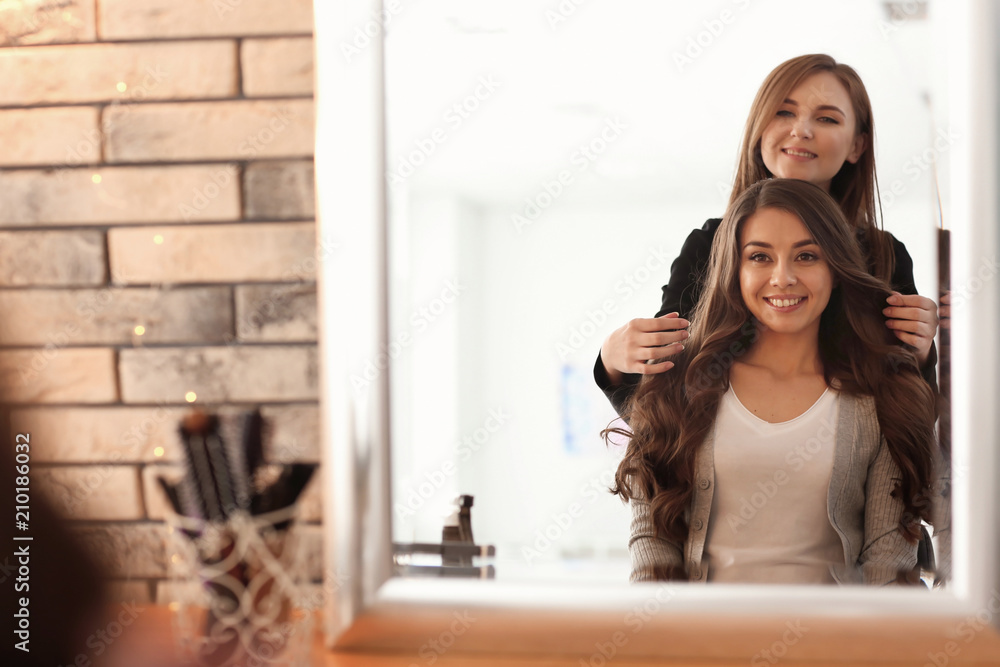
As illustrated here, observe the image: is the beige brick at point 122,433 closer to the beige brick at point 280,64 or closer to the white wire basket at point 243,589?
the white wire basket at point 243,589

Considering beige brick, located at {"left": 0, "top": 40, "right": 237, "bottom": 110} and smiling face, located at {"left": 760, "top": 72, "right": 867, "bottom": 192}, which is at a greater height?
beige brick, located at {"left": 0, "top": 40, "right": 237, "bottom": 110}

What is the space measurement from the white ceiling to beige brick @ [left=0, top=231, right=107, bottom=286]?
328 millimetres

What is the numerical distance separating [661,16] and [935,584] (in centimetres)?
56

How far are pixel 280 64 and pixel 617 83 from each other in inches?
12.9

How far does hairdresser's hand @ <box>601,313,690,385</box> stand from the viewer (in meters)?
0.70

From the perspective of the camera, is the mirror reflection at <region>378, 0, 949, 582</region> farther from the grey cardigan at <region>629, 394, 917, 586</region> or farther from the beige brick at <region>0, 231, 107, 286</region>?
the beige brick at <region>0, 231, 107, 286</region>

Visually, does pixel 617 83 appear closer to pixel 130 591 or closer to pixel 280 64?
pixel 280 64

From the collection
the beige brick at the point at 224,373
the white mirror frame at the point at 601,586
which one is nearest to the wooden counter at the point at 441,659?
the white mirror frame at the point at 601,586

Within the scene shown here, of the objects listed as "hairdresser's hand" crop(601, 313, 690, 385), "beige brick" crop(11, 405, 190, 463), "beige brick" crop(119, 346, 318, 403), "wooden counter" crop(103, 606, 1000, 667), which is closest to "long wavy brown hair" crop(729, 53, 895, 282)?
"hairdresser's hand" crop(601, 313, 690, 385)

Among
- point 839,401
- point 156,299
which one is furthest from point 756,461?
point 156,299

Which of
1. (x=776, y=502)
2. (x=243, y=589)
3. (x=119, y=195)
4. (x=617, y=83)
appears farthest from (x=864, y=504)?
(x=119, y=195)

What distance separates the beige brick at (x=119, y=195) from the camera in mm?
753

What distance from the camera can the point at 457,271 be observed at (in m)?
0.71

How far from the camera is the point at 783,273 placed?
26.9 inches
